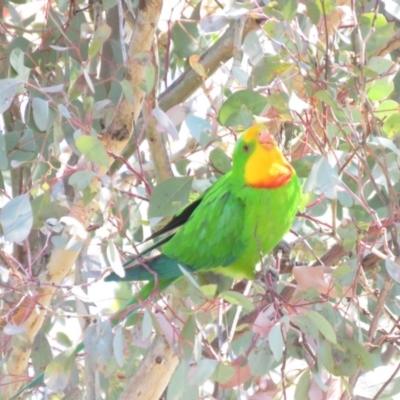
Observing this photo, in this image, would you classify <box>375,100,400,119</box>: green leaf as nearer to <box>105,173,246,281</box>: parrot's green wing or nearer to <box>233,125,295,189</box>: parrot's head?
<box>233,125,295,189</box>: parrot's head

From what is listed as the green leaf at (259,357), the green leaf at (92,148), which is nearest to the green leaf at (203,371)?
the green leaf at (259,357)

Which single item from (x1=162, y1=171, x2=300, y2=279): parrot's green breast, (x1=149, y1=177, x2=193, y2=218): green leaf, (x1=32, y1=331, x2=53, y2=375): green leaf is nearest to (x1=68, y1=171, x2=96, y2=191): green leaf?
(x1=149, y1=177, x2=193, y2=218): green leaf

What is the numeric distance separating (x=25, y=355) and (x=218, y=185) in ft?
1.91

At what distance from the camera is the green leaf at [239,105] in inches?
54.7

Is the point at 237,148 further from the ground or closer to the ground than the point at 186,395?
further from the ground

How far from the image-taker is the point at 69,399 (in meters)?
1.80

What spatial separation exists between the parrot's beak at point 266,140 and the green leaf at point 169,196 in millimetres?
203

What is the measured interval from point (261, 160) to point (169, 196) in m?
0.24

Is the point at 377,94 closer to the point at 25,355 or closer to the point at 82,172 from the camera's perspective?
the point at 82,172

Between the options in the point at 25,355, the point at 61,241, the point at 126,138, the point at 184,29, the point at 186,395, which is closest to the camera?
the point at 186,395

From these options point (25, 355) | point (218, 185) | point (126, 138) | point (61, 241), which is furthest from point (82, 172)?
point (25, 355)

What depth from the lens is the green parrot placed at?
163 centimetres

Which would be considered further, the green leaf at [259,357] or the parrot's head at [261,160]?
the parrot's head at [261,160]

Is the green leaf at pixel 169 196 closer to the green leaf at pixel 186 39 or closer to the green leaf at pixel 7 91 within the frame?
the green leaf at pixel 7 91
